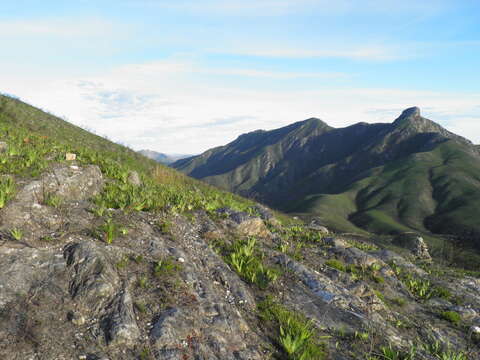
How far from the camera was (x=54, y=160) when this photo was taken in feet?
40.5

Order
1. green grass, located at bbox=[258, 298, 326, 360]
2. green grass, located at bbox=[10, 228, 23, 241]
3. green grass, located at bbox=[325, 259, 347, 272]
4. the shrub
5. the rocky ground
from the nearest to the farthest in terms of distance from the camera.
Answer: the rocky ground
green grass, located at bbox=[258, 298, 326, 360]
green grass, located at bbox=[10, 228, 23, 241]
the shrub
green grass, located at bbox=[325, 259, 347, 272]

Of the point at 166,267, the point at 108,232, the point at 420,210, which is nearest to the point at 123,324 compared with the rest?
the point at 166,267

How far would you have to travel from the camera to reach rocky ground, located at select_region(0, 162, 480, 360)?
6.07m

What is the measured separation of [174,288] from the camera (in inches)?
293

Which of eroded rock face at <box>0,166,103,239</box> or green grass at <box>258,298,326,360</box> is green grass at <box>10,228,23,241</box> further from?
green grass at <box>258,298,326,360</box>

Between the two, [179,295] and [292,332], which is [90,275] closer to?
[179,295]

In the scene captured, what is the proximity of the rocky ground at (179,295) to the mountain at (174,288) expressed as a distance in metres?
0.03

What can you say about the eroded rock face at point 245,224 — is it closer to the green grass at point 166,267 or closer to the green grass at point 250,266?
the green grass at point 250,266

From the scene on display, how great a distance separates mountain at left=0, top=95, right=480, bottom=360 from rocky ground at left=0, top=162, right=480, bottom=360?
1.2 inches

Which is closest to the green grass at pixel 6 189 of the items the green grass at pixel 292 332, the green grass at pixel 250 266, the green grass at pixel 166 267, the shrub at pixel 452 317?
the green grass at pixel 166 267

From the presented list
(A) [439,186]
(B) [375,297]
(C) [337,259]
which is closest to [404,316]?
(B) [375,297]

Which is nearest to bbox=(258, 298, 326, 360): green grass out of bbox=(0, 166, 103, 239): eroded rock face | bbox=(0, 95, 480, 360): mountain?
bbox=(0, 95, 480, 360): mountain

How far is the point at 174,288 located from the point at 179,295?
0.22 metres

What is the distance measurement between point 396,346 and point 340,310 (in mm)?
1534
